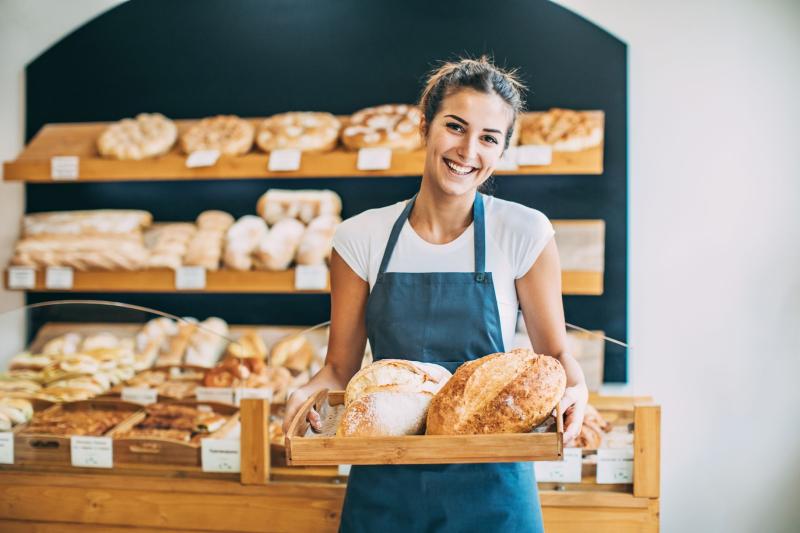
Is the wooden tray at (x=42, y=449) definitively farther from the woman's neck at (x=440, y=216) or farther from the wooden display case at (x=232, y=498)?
the woman's neck at (x=440, y=216)

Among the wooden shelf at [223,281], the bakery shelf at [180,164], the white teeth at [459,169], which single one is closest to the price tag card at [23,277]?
the wooden shelf at [223,281]

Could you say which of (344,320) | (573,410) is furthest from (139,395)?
(573,410)

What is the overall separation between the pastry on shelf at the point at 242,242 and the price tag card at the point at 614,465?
166cm

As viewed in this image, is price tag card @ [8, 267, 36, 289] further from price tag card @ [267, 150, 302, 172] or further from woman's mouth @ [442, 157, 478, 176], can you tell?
woman's mouth @ [442, 157, 478, 176]

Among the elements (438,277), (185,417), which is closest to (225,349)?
(185,417)

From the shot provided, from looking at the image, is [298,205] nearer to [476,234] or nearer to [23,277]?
[23,277]

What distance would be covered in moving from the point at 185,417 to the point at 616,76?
2260 mm

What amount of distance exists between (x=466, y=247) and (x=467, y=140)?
238 millimetres

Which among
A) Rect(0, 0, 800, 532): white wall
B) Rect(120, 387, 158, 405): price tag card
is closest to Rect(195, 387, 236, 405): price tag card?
Rect(120, 387, 158, 405): price tag card

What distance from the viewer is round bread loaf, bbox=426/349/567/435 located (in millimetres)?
1255

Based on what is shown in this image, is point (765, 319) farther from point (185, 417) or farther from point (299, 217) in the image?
point (185, 417)

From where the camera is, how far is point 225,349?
2.47 metres

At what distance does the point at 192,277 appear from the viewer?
3.06 metres

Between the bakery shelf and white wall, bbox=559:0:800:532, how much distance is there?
505 mm
